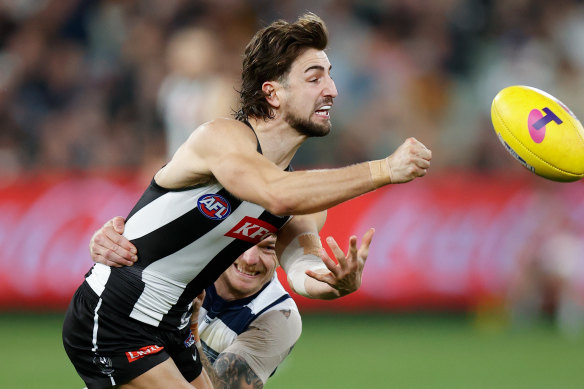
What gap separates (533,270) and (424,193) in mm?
1658

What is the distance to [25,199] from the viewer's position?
11594 mm

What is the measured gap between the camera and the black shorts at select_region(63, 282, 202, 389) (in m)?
4.95

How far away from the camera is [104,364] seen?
5.00 m

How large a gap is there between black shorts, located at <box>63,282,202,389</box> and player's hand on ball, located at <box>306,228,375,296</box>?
2.95ft

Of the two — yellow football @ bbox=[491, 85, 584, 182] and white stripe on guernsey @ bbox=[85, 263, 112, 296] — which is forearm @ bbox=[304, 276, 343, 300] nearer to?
white stripe on guernsey @ bbox=[85, 263, 112, 296]

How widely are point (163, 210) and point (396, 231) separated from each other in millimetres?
6805

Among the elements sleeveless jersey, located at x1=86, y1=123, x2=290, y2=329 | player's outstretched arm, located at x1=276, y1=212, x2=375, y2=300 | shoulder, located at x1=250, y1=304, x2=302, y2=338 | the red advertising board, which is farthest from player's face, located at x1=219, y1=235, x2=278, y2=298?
the red advertising board

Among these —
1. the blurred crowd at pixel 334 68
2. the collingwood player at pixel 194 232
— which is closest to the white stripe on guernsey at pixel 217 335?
the collingwood player at pixel 194 232

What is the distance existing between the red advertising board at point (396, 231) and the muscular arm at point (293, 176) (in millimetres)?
6865

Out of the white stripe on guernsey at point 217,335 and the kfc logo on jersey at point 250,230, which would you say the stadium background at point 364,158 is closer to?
the white stripe on guernsey at point 217,335

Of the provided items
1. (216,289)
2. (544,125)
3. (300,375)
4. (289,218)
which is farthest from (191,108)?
(544,125)

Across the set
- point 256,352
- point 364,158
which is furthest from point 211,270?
point 364,158

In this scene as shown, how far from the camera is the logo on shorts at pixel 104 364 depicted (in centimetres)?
498

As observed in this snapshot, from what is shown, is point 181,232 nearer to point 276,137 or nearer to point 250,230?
point 250,230
